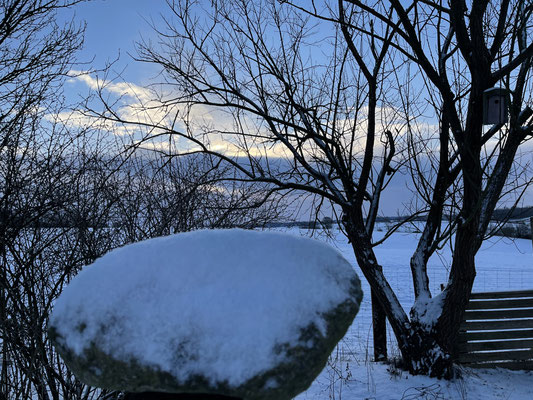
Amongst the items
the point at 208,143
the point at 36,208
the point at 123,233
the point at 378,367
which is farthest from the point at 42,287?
the point at 378,367

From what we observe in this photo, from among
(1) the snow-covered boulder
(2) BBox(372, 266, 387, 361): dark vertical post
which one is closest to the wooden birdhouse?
(2) BBox(372, 266, 387, 361): dark vertical post

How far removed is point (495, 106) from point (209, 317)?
3961 millimetres

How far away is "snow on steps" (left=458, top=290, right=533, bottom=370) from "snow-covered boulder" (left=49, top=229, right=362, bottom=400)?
15.2ft

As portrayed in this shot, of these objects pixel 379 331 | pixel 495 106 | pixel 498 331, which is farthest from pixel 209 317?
pixel 498 331

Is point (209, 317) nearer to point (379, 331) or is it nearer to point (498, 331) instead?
point (379, 331)

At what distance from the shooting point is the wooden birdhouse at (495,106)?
14.4 feet

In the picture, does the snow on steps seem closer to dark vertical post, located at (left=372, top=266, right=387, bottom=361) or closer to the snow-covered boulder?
dark vertical post, located at (left=372, top=266, right=387, bottom=361)

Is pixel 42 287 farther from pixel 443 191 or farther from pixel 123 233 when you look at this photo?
pixel 443 191

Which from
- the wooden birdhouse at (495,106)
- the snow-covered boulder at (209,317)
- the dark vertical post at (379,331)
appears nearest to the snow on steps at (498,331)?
the dark vertical post at (379,331)

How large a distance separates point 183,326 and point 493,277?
1492 cm

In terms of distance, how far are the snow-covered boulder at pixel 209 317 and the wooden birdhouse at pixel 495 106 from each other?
327cm

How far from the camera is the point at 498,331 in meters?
5.88

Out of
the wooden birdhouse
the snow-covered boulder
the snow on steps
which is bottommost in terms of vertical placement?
the snow on steps

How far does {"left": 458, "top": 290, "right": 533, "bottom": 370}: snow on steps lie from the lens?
5.77 m
